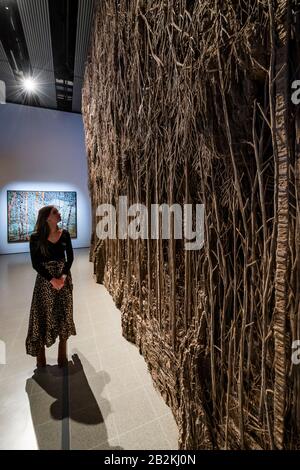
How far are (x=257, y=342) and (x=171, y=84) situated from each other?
1.57 meters

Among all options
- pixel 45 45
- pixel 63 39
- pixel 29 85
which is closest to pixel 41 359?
pixel 63 39

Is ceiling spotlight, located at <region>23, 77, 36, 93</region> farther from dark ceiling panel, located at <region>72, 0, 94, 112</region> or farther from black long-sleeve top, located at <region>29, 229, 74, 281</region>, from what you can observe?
black long-sleeve top, located at <region>29, 229, 74, 281</region>

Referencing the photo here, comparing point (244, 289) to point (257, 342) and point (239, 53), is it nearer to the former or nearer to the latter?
point (257, 342)

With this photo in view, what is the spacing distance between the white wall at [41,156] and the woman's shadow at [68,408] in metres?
6.86

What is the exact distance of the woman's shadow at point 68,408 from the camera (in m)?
1.43

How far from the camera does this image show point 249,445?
1081mm

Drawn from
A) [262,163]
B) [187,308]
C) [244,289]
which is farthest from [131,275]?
[262,163]

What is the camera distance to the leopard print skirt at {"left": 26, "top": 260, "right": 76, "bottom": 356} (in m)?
1.95

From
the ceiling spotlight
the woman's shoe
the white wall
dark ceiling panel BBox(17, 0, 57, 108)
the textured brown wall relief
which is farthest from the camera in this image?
the white wall

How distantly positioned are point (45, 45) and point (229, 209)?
6008mm

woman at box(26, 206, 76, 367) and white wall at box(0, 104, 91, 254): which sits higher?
white wall at box(0, 104, 91, 254)

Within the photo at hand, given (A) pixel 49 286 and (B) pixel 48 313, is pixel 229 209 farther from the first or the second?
(B) pixel 48 313

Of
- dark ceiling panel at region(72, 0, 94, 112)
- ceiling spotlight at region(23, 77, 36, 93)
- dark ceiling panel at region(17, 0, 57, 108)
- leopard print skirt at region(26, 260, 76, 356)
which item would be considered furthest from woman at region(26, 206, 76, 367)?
ceiling spotlight at region(23, 77, 36, 93)

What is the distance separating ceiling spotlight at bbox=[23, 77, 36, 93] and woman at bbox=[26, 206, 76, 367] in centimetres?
632
